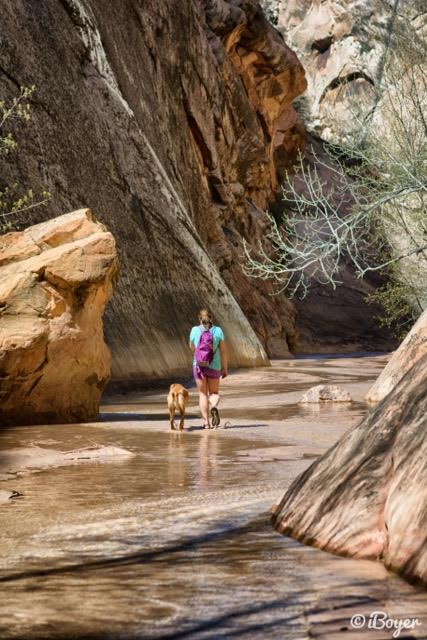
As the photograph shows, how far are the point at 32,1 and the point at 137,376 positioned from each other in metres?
9.07

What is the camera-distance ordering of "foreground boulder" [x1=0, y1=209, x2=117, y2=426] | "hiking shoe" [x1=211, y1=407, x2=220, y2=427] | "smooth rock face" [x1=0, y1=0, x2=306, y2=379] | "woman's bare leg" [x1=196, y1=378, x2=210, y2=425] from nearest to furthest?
1. "hiking shoe" [x1=211, y1=407, x2=220, y2=427]
2. "woman's bare leg" [x1=196, y1=378, x2=210, y2=425]
3. "foreground boulder" [x1=0, y1=209, x2=117, y2=426]
4. "smooth rock face" [x1=0, y1=0, x2=306, y2=379]

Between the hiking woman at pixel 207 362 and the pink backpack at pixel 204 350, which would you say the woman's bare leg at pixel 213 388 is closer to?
the hiking woman at pixel 207 362

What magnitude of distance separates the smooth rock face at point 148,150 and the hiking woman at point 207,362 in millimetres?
6736

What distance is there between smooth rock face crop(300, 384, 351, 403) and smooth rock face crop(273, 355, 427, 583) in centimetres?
1112

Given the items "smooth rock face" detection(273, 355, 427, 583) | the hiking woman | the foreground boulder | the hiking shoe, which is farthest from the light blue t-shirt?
"smooth rock face" detection(273, 355, 427, 583)

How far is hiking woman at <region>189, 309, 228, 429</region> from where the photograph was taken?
12.1 meters

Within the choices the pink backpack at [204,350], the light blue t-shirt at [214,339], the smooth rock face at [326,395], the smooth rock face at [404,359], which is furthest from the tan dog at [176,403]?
the smooth rock face at [326,395]

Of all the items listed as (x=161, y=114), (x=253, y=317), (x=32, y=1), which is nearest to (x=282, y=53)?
(x=253, y=317)

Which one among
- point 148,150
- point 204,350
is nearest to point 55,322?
point 204,350

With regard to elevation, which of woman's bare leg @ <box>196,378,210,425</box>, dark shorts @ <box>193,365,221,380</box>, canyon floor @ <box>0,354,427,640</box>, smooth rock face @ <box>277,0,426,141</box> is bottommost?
canyon floor @ <box>0,354,427,640</box>

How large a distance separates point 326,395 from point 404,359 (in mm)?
1568

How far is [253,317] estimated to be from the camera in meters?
43.2

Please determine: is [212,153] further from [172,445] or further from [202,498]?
[202,498]

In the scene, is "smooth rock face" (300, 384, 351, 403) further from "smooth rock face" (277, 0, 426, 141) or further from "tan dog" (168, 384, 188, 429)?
"smooth rock face" (277, 0, 426, 141)
